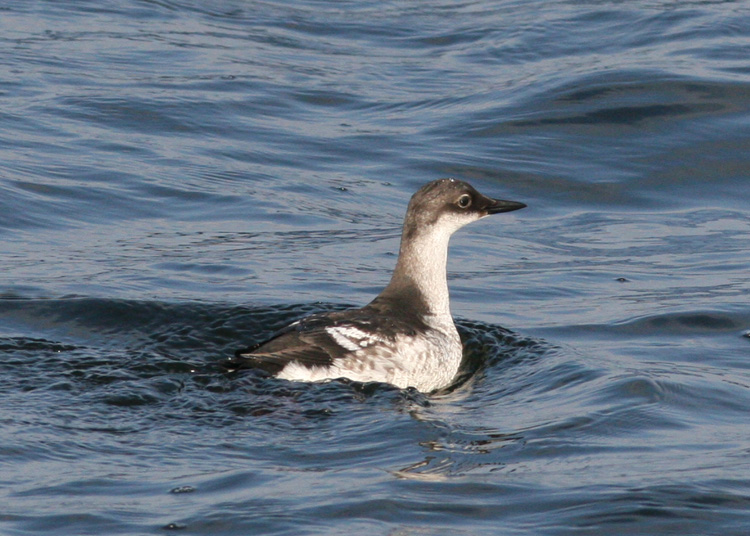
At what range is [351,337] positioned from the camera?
311 inches

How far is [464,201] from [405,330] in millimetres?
1144

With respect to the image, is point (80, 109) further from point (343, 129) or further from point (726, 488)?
point (726, 488)

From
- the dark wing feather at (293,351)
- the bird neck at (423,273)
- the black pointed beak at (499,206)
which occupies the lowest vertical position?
the dark wing feather at (293,351)

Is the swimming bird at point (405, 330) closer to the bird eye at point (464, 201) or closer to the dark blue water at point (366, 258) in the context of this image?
the bird eye at point (464, 201)

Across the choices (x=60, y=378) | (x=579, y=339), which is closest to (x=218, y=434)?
(x=60, y=378)

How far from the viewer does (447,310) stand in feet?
28.9

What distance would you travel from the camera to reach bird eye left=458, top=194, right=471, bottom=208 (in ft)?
28.7

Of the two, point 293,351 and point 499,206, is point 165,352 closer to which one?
point 293,351

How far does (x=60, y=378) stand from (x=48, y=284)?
2.23m

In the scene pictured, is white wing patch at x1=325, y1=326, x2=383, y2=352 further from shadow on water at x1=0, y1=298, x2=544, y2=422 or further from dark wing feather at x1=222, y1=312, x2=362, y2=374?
shadow on water at x1=0, y1=298, x2=544, y2=422

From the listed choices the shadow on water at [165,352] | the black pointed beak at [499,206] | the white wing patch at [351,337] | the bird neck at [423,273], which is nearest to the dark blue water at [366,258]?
the shadow on water at [165,352]

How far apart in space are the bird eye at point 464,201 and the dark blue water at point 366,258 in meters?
1.09

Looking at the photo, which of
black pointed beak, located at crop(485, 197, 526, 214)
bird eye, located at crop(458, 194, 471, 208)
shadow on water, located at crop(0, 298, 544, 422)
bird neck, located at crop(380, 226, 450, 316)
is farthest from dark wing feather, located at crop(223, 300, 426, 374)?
black pointed beak, located at crop(485, 197, 526, 214)

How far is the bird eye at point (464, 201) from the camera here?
28.7 ft
